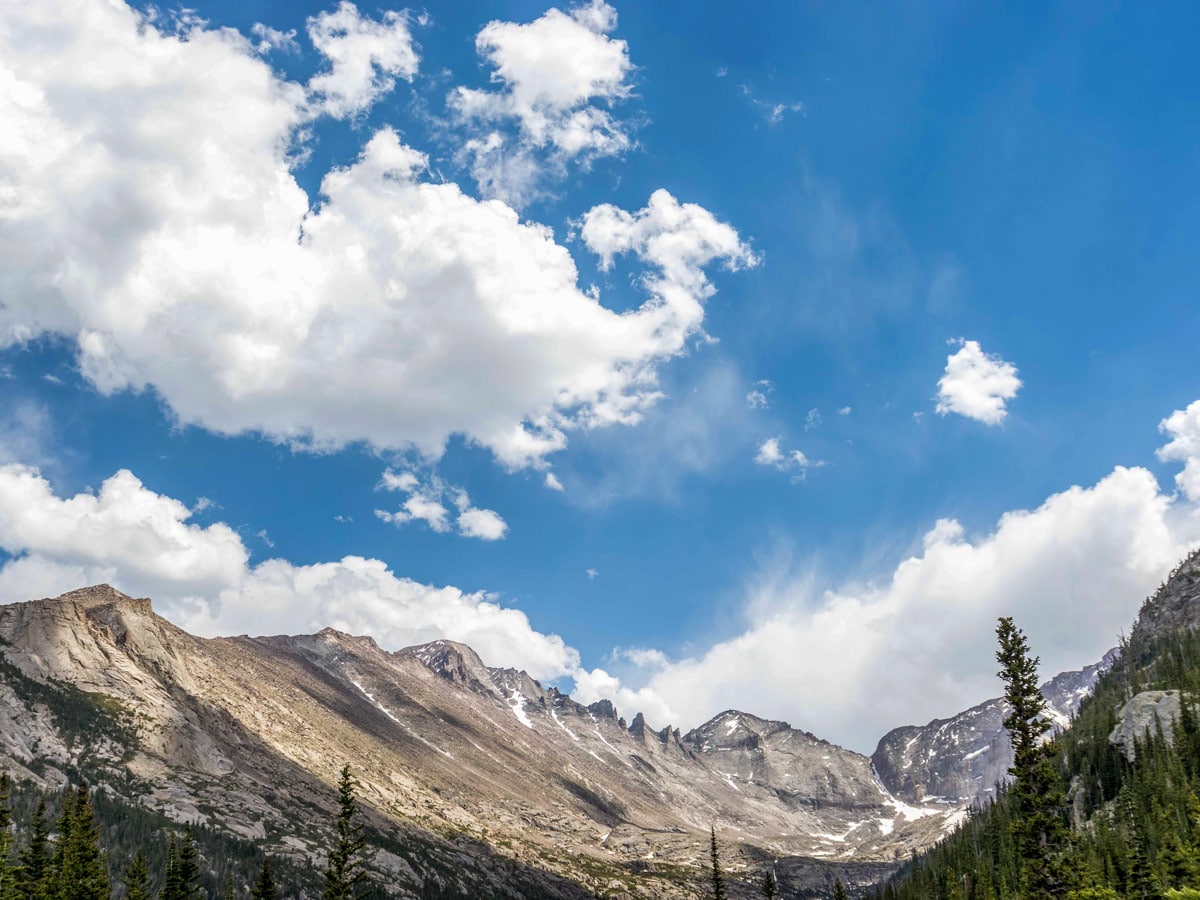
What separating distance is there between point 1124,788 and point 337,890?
15095 centimetres

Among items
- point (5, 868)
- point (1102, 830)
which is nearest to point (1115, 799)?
point (1102, 830)

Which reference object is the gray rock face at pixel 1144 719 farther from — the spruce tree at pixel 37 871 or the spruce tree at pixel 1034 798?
the spruce tree at pixel 37 871

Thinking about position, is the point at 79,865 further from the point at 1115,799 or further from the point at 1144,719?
the point at 1144,719

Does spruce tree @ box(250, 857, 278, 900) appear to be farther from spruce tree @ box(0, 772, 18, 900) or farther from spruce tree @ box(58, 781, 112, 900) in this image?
spruce tree @ box(0, 772, 18, 900)

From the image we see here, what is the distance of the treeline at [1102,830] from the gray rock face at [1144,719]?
936 millimetres

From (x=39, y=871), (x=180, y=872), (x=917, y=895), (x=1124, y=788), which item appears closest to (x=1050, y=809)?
(x=180, y=872)

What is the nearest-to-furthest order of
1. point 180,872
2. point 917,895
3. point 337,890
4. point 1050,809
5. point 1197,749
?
point 1050,809 → point 337,890 → point 180,872 → point 1197,749 → point 917,895

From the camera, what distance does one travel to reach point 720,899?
7238 centimetres

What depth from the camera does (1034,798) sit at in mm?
37594

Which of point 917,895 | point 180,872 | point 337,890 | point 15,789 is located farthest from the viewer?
point 15,789

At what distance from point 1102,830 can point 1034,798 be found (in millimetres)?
117795

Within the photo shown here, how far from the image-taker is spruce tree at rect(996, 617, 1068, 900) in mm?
37344

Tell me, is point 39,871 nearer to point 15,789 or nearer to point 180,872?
point 180,872

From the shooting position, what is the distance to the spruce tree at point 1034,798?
37.3 meters
